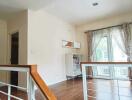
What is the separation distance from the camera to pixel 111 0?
3.79 metres

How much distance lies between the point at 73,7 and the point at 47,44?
1686mm

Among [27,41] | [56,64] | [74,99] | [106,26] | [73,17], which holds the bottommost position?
[74,99]

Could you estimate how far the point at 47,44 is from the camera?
15.0 ft

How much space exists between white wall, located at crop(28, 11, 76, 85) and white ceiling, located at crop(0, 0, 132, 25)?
379 mm

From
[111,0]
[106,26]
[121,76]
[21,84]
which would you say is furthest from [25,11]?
[121,76]

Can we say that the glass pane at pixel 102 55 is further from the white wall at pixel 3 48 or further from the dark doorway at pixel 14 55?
the white wall at pixel 3 48

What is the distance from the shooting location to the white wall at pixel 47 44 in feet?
13.2

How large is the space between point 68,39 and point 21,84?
3.03m

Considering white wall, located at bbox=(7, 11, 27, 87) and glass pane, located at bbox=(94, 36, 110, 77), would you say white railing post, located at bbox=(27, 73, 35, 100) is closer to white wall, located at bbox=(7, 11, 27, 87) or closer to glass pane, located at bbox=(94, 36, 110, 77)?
white wall, located at bbox=(7, 11, 27, 87)

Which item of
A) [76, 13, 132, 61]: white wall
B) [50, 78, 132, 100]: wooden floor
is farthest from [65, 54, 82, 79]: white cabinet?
[50, 78, 132, 100]: wooden floor

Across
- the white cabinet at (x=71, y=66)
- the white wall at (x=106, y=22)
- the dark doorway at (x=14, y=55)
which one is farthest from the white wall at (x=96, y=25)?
the dark doorway at (x=14, y=55)

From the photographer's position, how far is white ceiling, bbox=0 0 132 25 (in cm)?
352

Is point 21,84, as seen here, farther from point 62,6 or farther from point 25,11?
point 62,6

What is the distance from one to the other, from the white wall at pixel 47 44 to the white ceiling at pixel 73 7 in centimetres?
38
